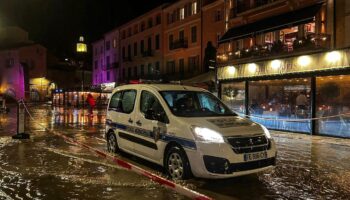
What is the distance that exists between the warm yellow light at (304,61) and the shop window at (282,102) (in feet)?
2.41

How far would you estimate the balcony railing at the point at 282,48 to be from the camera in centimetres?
1808

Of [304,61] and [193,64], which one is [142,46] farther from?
[304,61]

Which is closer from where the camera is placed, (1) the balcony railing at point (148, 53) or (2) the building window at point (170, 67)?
(2) the building window at point (170, 67)

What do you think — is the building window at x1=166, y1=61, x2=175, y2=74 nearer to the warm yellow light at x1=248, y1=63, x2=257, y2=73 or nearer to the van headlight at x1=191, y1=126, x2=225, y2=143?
the warm yellow light at x1=248, y1=63, x2=257, y2=73

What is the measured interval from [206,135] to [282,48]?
14018mm

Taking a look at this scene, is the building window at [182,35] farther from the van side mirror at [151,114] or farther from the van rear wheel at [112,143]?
the van side mirror at [151,114]

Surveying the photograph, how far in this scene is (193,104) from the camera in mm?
8859

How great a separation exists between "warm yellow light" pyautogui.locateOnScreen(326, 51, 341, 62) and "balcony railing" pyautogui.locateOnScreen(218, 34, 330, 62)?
86cm

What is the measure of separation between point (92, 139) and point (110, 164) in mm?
5626

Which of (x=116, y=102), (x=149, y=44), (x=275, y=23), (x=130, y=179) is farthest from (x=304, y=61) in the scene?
(x=149, y=44)

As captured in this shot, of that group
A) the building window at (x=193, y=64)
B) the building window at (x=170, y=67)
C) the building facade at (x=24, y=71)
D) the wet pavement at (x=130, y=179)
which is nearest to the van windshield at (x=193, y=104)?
the wet pavement at (x=130, y=179)

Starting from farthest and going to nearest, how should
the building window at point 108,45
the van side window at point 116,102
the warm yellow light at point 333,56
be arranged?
the building window at point 108,45 → the warm yellow light at point 333,56 → the van side window at point 116,102

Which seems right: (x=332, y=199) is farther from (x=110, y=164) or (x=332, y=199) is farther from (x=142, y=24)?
(x=142, y=24)

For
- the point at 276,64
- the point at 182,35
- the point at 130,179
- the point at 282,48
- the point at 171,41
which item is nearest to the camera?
the point at 130,179
